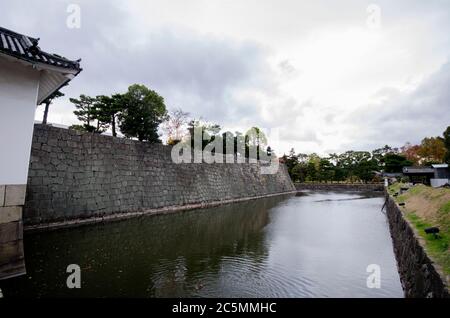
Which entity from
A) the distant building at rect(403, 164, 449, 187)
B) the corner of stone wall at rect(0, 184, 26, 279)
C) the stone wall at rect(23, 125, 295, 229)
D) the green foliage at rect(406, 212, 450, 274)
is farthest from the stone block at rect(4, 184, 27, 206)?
the distant building at rect(403, 164, 449, 187)

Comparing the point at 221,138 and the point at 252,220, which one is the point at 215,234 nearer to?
the point at 252,220

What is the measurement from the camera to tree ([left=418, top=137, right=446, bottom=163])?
34688 mm

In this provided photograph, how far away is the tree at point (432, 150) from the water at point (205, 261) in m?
35.0

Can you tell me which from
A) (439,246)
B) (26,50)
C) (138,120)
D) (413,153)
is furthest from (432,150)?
(26,50)

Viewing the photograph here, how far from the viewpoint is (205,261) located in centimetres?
536

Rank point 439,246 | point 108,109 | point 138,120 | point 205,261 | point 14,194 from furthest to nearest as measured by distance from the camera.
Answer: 1. point 108,109
2. point 138,120
3. point 205,261
4. point 14,194
5. point 439,246

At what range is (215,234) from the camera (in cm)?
802

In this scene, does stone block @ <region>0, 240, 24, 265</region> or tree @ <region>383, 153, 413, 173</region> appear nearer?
stone block @ <region>0, 240, 24, 265</region>

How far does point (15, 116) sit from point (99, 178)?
625 centimetres

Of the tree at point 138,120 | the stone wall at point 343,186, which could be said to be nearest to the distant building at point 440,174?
the stone wall at point 343,186

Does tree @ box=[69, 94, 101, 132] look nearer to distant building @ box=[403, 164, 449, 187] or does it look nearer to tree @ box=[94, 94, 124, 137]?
tree @ box=[94, 94, 124, 137]

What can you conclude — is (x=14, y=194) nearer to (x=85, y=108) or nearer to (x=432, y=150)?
(x=85, y=108)

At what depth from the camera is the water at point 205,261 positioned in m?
3.91

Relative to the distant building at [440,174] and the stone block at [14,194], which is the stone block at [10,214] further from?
the distant building at [440,174]
